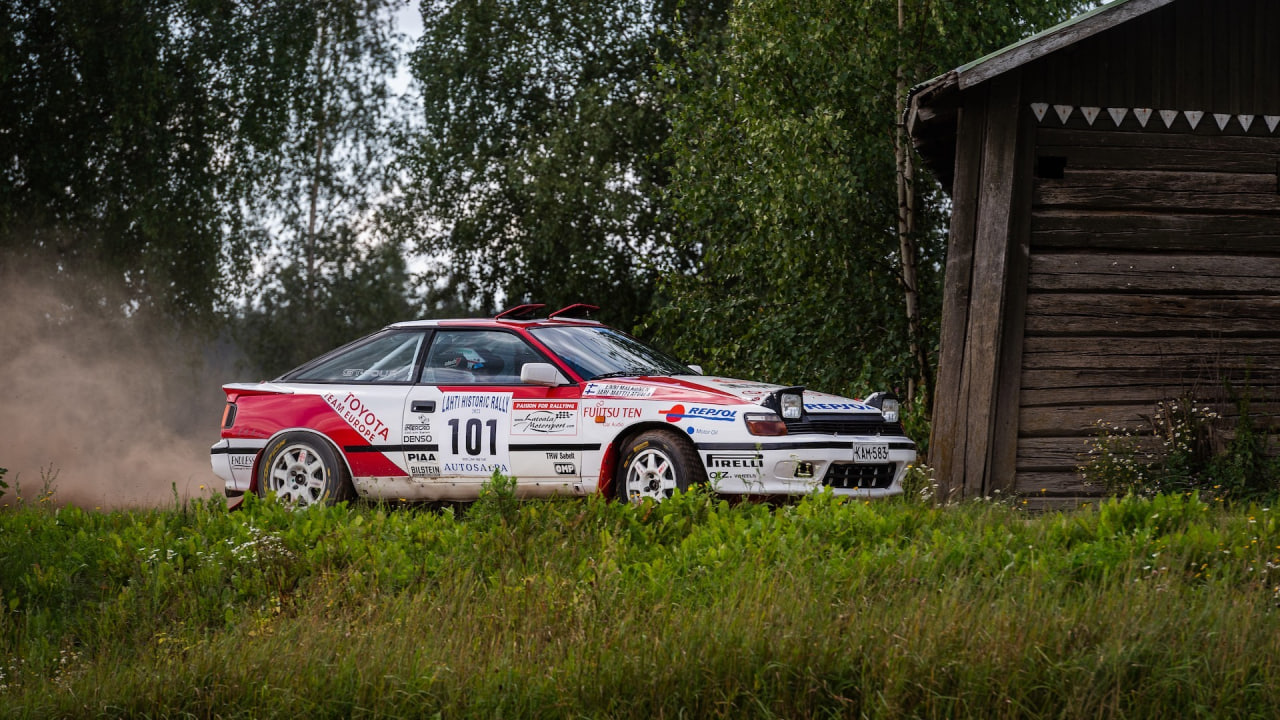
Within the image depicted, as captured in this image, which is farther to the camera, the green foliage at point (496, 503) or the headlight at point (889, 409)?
the headlight at point (889, 409)

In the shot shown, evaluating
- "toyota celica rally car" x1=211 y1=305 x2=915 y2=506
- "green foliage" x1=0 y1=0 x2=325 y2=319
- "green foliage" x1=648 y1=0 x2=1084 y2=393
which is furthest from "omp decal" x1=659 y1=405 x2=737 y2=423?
"green foliage" x1=0 y1=0 x2=325 y2=319

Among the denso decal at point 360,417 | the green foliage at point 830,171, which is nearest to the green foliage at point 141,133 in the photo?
the green foliage at point 830,171

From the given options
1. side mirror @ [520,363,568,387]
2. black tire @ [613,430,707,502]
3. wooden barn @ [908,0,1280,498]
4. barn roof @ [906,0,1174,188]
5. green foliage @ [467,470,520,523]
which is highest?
barn roof @ [906,0,1174,188]

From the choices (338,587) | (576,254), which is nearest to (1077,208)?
(338,587)

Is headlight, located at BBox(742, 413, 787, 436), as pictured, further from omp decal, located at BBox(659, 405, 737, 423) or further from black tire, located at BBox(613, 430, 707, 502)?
black tire, located at BBox(613, 430, 707, 502)

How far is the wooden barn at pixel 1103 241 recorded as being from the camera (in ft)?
31.4

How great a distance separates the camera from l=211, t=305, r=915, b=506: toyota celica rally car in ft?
26.3

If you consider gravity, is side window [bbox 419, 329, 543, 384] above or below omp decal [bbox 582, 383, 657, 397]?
above

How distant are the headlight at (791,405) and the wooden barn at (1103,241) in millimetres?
2089

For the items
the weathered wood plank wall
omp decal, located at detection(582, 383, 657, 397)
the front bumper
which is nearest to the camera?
the front bumper

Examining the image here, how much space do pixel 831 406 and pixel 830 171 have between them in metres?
7.25

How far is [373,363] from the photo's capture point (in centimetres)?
964

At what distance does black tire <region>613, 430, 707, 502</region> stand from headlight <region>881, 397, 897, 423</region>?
61.2 inches

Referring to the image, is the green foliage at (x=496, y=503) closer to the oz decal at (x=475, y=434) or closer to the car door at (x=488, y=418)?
the car door at (x=488, y=418)
